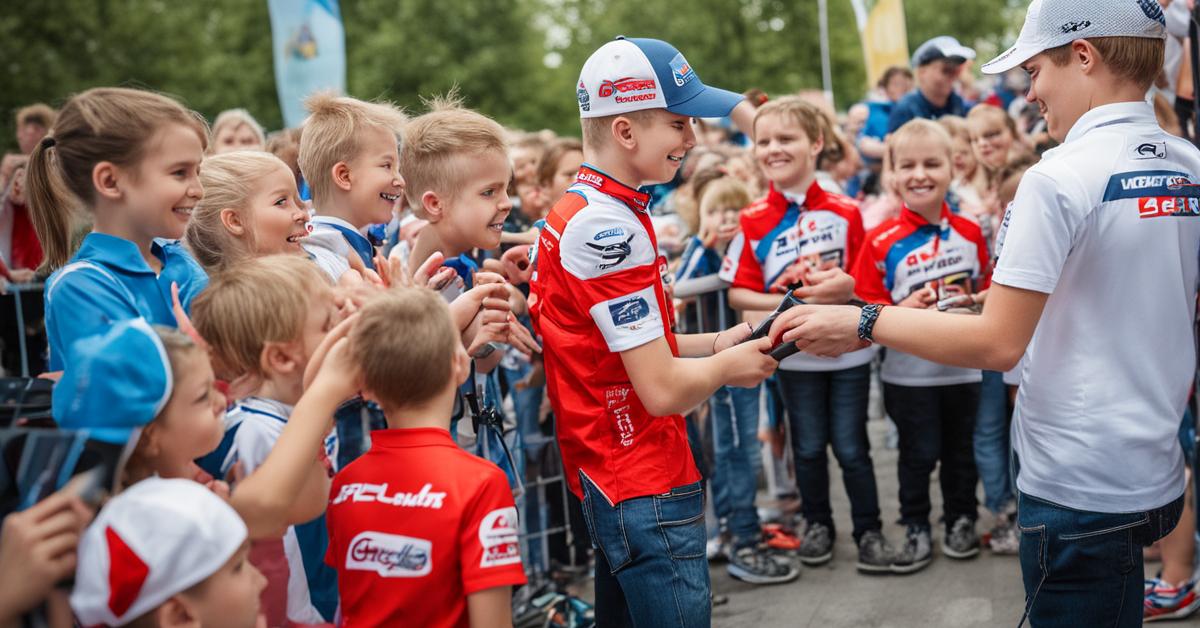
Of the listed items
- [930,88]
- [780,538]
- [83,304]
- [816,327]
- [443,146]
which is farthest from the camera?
[930,88]

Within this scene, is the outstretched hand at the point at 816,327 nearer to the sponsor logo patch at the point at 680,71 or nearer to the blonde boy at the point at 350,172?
the sponsor logo patch at the point at 680,71

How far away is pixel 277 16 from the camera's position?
1295 cm

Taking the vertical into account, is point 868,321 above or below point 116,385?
below

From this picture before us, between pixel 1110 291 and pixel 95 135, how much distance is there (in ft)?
8.94

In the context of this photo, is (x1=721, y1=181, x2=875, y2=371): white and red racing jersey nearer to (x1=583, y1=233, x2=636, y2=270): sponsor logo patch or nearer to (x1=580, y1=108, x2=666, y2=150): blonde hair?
(x1=580, y1=108, x2=666, y2=150): blonde hair

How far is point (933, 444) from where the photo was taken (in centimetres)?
545

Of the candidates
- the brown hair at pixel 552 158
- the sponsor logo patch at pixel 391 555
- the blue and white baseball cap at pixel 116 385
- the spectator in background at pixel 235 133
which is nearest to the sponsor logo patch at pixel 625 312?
the sponsor logo patch at pixel 391 555

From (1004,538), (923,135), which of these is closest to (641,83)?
(923,135)

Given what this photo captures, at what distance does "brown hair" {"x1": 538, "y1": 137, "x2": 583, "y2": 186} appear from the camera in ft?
21.5

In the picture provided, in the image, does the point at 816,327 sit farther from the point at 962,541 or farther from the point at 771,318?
the point at 962,541

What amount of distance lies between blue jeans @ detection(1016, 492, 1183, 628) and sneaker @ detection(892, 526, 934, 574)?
240 cm

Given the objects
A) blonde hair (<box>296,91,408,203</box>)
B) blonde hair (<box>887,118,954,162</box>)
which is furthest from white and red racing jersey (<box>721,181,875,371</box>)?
blonde hair (<box>296,91,408,203</box>)

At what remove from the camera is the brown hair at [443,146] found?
12.4 feet

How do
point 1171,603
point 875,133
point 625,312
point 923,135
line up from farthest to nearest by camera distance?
1. point 875,133
2. point 923,135
3. point 1171,603
4. point 625,312
